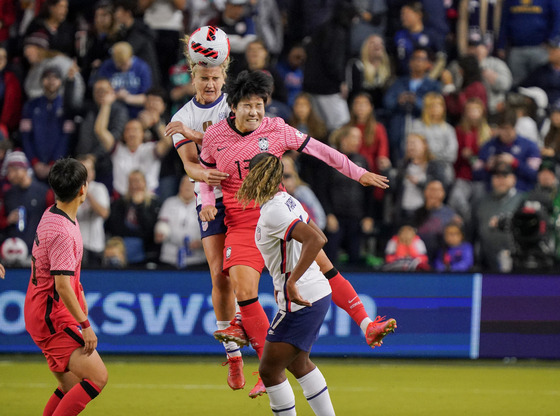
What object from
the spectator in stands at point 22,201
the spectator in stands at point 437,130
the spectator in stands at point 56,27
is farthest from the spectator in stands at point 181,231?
the spectator in stands at point 56,27

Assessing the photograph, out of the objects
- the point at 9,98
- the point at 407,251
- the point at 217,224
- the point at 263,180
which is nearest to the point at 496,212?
the point at 407,251

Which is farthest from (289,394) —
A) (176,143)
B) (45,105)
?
(45,105)

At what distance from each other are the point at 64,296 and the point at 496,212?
289 inches

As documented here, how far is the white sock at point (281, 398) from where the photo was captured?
6957 millimetres

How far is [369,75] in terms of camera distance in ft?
47.2

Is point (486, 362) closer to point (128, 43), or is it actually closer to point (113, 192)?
point (113, 192)

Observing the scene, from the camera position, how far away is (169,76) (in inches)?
575

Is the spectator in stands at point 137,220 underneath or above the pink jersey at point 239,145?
underneath

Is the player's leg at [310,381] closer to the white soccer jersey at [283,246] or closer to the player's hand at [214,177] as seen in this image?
the white soccer jersey at [283,246]

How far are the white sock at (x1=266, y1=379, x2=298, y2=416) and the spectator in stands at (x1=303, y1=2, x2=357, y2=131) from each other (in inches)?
282

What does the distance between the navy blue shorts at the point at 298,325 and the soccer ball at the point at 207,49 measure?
213cm

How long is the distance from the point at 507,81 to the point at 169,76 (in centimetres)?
498

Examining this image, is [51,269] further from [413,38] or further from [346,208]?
[413,38]

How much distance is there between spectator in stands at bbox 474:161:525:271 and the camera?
1248 cm
